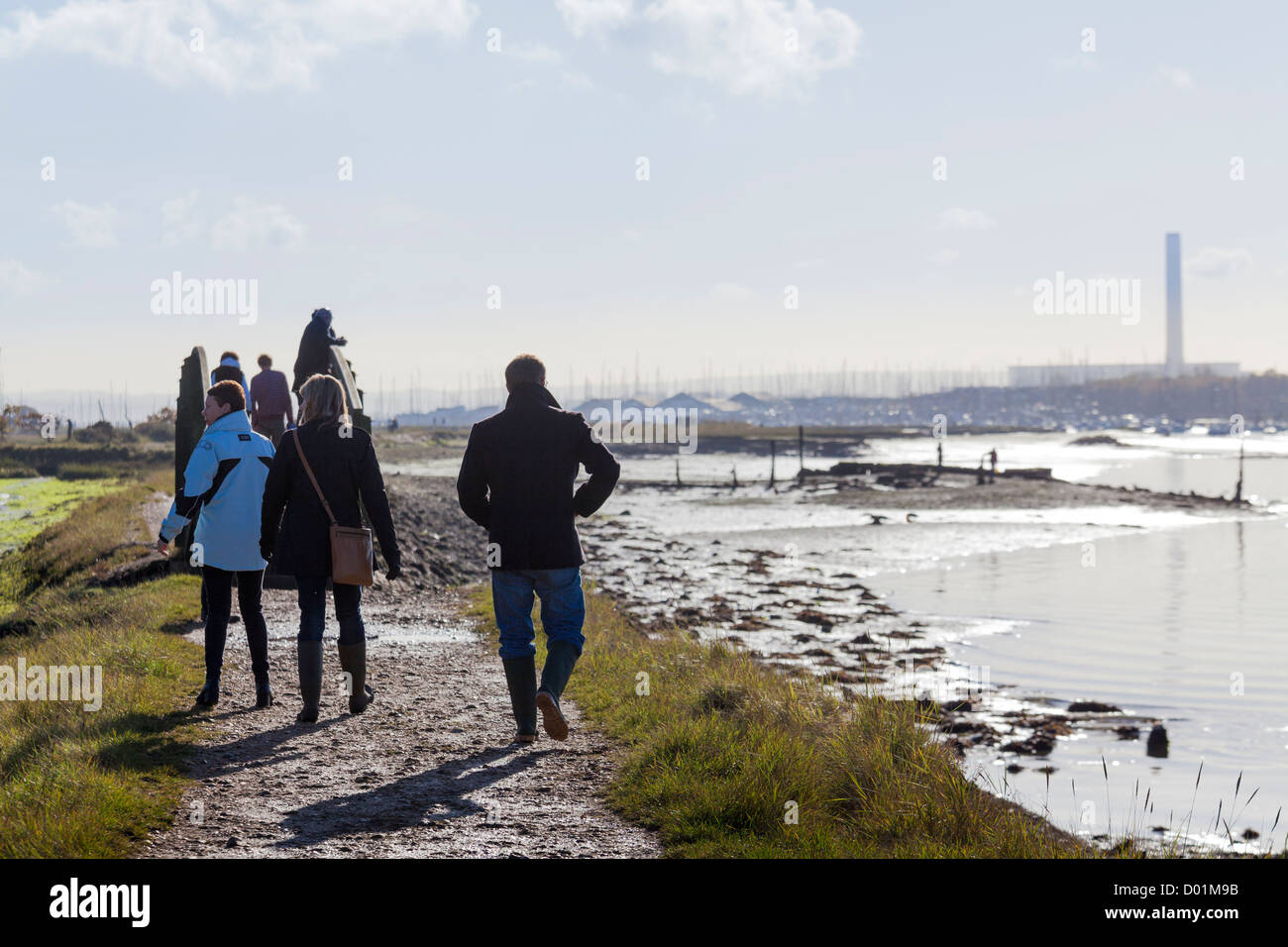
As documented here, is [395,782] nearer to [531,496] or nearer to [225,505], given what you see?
[531,496]

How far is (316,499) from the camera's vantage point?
7316mm

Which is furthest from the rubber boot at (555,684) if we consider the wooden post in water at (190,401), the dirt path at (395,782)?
the wooden post in water at (190,401)

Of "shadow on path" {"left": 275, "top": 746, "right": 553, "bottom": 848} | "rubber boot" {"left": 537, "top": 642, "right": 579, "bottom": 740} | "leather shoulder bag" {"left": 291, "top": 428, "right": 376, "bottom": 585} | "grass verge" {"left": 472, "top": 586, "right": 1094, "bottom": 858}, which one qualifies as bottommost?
"grass verge" {"left": 472, "top": 586, "right": 1094, "bottom": 858}

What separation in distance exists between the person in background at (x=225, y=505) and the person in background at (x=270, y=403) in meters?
4.87

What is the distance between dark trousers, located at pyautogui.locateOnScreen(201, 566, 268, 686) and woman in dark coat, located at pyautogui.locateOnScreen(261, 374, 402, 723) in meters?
A: 0.47

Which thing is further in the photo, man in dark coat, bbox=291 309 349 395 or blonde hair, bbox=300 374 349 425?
man in dark coat, bbox=291 309 349 395

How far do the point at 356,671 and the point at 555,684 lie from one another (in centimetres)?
184

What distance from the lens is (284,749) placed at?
685cm

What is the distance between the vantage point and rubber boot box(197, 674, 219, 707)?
7828 mm

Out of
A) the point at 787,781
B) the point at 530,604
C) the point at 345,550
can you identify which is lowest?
the point at 787,781

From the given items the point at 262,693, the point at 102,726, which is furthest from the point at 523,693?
the point at 102,726

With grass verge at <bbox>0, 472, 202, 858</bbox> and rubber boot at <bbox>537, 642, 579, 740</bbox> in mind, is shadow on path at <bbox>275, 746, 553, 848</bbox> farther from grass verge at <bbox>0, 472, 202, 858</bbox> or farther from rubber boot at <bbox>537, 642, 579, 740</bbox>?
grass verge at <bbox>0, 472, 202, 858</bbox>

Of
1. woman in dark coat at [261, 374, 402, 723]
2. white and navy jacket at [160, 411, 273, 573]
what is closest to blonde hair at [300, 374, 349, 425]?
woman in dark coat at [261, 374, 402, 723]

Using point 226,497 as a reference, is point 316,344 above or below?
above
